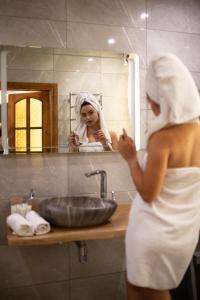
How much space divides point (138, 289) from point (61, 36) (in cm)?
165

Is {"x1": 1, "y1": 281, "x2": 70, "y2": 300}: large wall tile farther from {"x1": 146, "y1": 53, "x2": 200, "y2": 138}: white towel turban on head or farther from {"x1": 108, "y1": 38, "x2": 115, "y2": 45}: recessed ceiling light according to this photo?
{"x1": 108, "y1": 38, "x2": 115, "y2": 45}: recessed ceiling light

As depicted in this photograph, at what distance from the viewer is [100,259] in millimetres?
2438

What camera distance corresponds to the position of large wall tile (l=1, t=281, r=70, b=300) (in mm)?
2266

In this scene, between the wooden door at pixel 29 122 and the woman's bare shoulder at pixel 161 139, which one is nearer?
the woman's bare shoulder at pixel 161 139

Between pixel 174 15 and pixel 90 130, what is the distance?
1088 millimetres

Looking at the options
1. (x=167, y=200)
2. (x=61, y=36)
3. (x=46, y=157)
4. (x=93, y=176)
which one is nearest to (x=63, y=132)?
(x=46, y=157)

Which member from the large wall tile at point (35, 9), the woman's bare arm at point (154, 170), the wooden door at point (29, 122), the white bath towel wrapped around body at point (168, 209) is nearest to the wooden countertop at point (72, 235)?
the white bath towel wrapped around body at point (168, 209)

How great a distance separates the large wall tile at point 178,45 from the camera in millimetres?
2480

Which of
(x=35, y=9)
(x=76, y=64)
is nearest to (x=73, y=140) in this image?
(x=76, y=64)

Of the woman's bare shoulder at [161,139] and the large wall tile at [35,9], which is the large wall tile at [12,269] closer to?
the woman's bare shoulder at [161,139]

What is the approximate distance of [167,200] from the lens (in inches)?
58.1

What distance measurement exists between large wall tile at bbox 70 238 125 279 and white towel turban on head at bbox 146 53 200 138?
1.25 metres

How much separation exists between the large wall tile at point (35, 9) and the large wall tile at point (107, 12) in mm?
62

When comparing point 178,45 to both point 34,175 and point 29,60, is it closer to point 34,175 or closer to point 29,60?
point 29,60
